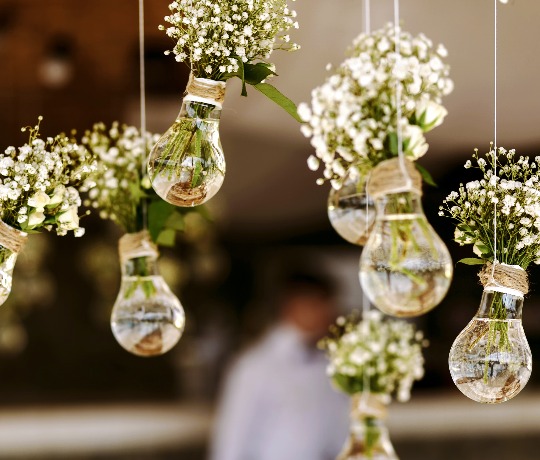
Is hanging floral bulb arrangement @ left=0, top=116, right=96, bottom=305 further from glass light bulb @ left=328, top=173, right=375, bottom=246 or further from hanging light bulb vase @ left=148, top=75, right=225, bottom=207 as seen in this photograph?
glass light bulb @ left=328, top=173, right=375, bottom=246

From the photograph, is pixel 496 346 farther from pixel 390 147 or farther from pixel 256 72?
pixel 256 72

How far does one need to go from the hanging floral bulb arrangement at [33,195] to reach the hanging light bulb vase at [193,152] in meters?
0.20

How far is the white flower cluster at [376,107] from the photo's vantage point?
1.39 m

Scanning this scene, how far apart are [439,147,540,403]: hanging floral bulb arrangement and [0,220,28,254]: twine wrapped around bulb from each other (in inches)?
28.3

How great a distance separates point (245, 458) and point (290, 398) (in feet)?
1.06

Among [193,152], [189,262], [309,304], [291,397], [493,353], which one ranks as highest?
[189,262]

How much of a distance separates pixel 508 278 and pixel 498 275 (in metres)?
0.02

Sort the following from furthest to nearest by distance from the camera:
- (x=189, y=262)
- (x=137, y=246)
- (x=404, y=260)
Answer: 1. (x=189, y=262)
2. (x=137, y=246)
3. (x=404, y=260)

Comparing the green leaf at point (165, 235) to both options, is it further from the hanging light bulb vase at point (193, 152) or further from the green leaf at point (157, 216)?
the hanging light bulb vase at point (193, 152)

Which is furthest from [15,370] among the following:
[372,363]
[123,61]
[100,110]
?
[372,363]

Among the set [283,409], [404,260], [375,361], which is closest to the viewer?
[404,260]

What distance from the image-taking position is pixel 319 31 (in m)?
3.19

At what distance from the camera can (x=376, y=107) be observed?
141cm

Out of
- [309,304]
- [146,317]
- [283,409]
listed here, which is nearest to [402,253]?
[146,317]
